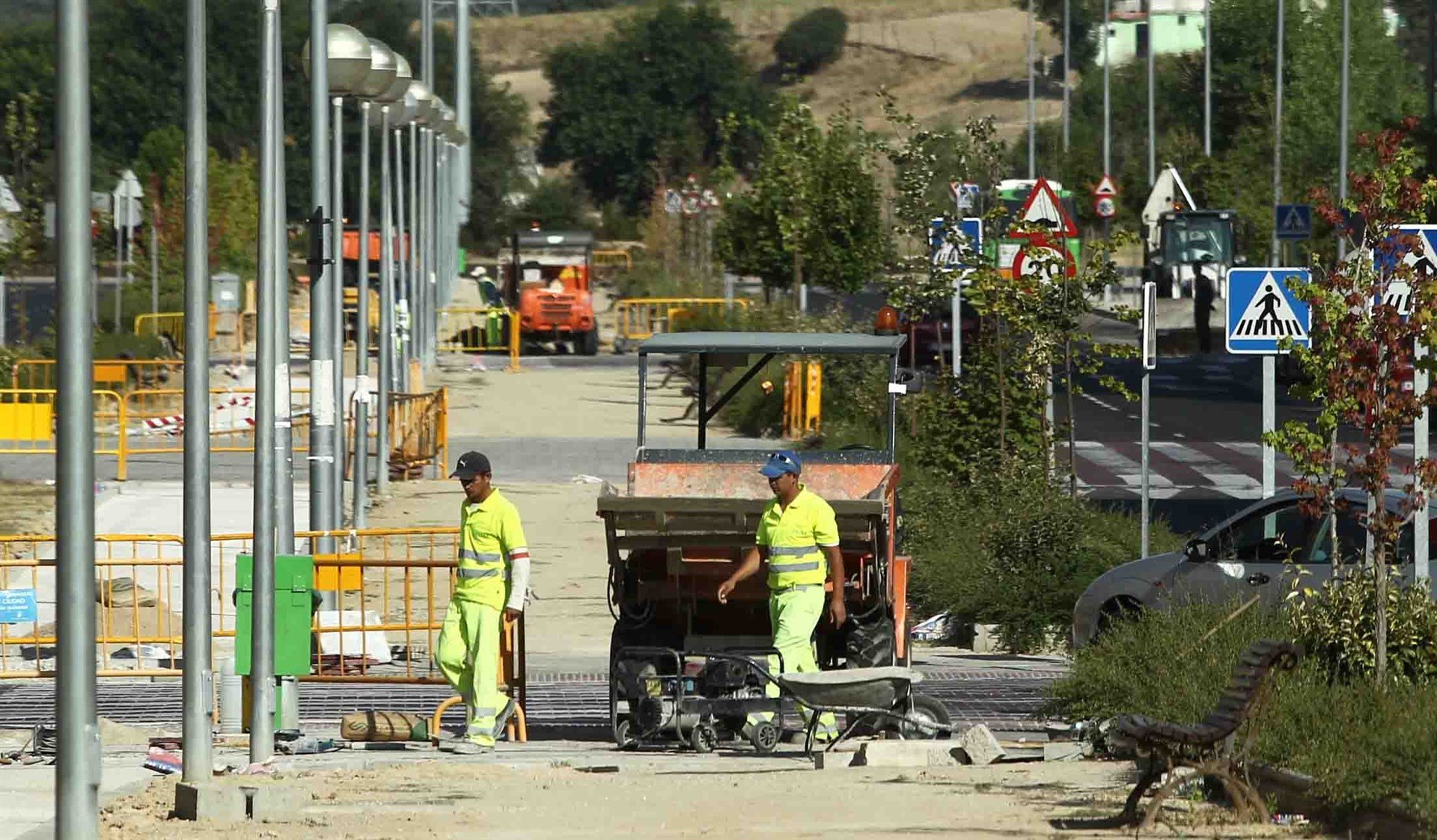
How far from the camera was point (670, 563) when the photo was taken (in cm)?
1307

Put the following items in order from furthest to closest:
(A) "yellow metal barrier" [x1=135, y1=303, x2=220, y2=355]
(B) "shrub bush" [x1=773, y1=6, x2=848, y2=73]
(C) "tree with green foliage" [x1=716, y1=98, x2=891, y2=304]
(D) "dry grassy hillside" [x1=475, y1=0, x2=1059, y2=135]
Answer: (B) "shrub bush" [x1=773, y1=6, x2=848, y2=73]
(D) "dry grassy hillside" [x1=475, y1=0, x2=1059, y2=135]
(A) "yellow metal barrier" [x1=135, y1=303, x2=220, y2=355]
(C) "tree with green foliage" [x1=716, y1=98, x2=891, y2=304]

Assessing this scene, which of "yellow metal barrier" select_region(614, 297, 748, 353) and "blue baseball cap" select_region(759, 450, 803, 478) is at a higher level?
"yellow metal barrier" select_region(614, 297, 748, 353)

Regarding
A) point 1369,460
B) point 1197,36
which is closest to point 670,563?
point 1369,460

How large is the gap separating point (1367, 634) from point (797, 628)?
2.82 m

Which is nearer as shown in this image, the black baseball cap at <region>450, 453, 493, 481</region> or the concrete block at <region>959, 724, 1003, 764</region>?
the concrete block at <region>959, 724, 1003, 764</region>

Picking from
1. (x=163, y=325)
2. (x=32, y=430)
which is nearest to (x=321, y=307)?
(x=32, y=430)

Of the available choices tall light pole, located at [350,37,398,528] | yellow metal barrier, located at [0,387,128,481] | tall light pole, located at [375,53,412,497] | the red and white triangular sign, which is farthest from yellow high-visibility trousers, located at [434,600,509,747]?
yellow metal barrier, located at [0,387,128,481]

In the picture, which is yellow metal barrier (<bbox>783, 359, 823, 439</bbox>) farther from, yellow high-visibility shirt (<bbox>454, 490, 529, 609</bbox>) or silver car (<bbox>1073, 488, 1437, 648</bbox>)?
yellow high-visibility shirt (<bbox>454, 490, 529, 609</bbox>)

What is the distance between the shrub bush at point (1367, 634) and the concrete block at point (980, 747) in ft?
4.95

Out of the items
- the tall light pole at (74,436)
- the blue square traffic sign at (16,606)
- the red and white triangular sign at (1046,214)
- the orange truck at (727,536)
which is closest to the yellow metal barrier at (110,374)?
the red and white triangular sign at (1046,214)

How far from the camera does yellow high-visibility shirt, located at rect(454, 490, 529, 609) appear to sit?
43.6 feet

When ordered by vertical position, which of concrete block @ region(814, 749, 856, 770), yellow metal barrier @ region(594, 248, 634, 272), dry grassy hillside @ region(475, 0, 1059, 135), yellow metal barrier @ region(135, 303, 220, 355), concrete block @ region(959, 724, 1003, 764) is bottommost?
concrete block @ region(814, 749, 856, 770)

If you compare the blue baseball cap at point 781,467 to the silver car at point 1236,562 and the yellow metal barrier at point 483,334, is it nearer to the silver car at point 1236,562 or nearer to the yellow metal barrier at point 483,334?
the silver car at point 1236,562

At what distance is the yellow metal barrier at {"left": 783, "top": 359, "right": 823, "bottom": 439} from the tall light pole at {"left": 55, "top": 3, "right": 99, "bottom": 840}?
22770 millimetres
